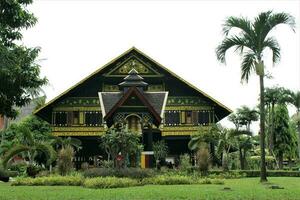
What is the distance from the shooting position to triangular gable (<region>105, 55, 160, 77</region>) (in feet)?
131

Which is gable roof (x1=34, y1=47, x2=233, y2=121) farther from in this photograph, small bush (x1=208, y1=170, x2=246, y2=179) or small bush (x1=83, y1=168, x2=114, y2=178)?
small bush (x1=83, y1=168, x2=114, y2=178)

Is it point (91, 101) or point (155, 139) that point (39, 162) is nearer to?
point (91, 101)

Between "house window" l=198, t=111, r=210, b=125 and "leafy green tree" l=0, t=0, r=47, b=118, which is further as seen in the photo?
"house window" l=198, t=111, r=210, b=125

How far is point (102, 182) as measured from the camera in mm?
19234

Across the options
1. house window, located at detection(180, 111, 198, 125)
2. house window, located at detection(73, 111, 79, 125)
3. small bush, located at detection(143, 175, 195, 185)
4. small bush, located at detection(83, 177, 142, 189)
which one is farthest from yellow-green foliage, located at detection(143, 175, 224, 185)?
house window, located at detection(73, 111, 79, 125)

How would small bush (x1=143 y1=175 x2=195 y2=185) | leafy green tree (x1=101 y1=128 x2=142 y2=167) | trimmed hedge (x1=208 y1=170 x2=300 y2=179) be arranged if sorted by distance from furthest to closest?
1. trimmed hedge (x1=208 y1=170 x2=300 y2=179)
2. leafy green tree (x1=101 y1=128 x2=142 y2=167)
3. small bush (x1=143 y1=175 x2=195 y2=185)

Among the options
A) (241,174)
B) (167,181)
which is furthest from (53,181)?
(241,174)

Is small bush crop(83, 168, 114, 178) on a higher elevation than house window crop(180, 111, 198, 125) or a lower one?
lower

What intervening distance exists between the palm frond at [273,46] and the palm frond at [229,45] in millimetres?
820

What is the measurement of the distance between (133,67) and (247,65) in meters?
18.4

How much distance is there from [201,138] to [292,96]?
12980 mm

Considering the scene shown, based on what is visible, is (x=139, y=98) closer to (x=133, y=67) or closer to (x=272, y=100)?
(x=133, y=67)

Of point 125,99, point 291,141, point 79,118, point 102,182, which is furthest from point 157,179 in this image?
point 291,141

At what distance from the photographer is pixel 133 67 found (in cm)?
3997
